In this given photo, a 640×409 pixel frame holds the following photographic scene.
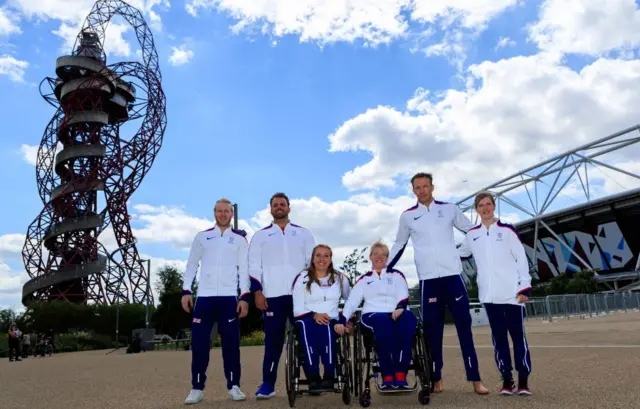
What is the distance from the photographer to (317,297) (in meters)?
5.15

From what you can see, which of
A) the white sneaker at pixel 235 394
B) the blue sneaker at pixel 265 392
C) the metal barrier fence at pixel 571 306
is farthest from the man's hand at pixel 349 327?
the metal barrier fence at pixel 571 306

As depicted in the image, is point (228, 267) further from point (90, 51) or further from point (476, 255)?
point (90, 51)

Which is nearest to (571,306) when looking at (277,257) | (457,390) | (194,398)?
(457,390)

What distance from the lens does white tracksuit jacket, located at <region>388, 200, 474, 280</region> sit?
212 inches

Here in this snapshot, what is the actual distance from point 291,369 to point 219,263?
1512mm

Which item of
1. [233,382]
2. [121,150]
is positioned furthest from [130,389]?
[121,150]

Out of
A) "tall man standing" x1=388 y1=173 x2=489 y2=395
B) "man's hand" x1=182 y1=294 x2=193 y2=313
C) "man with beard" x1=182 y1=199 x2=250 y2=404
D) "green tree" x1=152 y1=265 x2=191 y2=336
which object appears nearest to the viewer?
"tall man standing" x1=388 y1=173 x2=489 y2=395

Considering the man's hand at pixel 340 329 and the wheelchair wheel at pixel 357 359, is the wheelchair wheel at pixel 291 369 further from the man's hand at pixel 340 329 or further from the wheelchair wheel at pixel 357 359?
the wheelchair wheel at pixel 357 359

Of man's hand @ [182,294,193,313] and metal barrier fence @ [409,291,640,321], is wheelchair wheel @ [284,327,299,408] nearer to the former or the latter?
man's hand @ [182,294,193,313]

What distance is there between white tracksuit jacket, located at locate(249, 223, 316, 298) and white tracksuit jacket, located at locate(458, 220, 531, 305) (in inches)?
63.2

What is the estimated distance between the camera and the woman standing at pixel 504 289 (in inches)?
197

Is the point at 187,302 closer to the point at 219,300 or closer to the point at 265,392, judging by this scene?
the point at 219,300

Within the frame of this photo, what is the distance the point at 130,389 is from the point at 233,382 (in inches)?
88.9

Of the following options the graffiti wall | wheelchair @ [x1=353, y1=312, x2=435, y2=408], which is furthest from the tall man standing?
the graffiti wall
